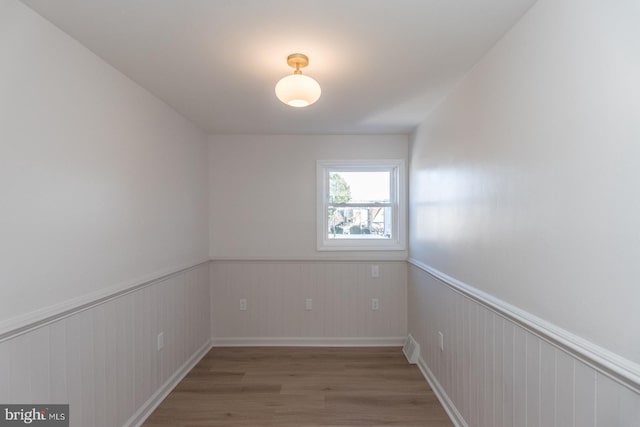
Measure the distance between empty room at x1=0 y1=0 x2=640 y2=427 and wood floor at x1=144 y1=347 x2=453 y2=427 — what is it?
25mm

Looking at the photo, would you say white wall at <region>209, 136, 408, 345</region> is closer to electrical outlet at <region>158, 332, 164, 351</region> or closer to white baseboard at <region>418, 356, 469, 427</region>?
white baseboard at <region>418, 356, 469, 427</region>

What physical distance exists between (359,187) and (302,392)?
2232 mm

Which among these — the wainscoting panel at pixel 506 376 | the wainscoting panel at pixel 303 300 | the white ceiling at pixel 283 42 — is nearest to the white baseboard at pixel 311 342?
the wainscoting panel at pixel 303 300

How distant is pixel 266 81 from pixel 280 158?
153 cm

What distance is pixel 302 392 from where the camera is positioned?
2.79 m

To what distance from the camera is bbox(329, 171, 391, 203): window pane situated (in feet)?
13.0

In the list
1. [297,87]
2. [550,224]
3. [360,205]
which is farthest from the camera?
[360,205]

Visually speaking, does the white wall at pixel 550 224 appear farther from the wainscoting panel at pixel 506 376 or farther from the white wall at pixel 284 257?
the white wall at pixel 284 257

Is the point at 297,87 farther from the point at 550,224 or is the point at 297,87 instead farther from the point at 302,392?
the point at 302,392

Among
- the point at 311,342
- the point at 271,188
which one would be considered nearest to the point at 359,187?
the point at 271,188

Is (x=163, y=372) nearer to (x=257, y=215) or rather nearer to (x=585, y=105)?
(x=257, y=215)

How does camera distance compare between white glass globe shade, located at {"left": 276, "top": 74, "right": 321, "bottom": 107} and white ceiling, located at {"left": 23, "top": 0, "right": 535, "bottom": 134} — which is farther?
white glass globe shade, located at {"left": 276, "top": 74, "right": 321, "bottom": 107}

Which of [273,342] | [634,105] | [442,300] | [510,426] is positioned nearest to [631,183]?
[634,105]

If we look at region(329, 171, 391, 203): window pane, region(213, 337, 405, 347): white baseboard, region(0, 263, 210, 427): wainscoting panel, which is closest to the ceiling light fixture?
region(0, 263, 210, 427): wainscoting panel
